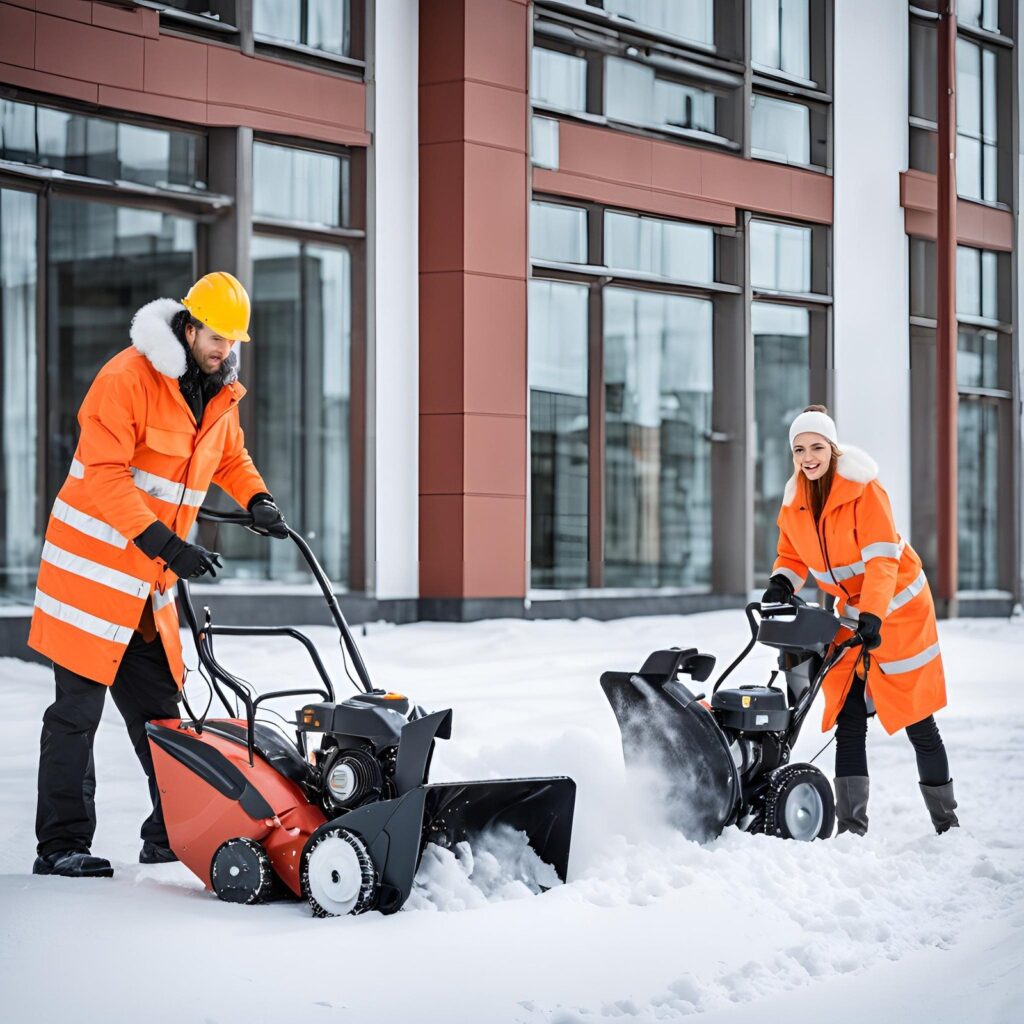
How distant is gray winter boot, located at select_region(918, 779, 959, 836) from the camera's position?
592 cm

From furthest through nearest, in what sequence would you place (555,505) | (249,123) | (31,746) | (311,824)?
1. (555,505)
2. (249,123)
3. (31,746)
4. (311,824)

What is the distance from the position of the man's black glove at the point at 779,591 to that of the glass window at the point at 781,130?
968 cm

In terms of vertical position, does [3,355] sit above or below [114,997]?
above

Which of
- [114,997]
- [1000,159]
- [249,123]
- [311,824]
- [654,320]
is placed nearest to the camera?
[114,997]

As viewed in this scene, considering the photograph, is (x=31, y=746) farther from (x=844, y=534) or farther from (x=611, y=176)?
(x=611, y=176)

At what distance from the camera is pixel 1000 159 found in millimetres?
17734

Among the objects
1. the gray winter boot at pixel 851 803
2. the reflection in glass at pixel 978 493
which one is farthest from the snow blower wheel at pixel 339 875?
the reflection in glass at pixel 978 493

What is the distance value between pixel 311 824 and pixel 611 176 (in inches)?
395

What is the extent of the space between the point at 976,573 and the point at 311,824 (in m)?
14.5

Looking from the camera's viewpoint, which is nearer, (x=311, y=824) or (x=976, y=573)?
(x=311, y=824)

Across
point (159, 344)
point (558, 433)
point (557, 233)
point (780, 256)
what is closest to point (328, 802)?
point (159, 344)

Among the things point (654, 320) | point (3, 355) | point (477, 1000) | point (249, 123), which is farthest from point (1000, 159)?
point (477, 1000)

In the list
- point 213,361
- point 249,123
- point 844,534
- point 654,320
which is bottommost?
point 844,534

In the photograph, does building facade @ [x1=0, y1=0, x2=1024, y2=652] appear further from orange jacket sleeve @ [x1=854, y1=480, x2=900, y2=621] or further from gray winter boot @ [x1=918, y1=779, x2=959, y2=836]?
gray winter boot @ [x1=918, y1=779, x2=959, y2=836]
